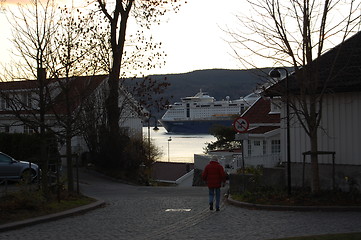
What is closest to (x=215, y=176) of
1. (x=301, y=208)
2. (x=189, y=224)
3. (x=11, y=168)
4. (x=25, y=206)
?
(x=301, y=208)

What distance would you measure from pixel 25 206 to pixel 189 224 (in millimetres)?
4257

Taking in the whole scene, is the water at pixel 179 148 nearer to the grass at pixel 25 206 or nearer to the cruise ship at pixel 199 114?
the cruise ship at pixel 199 114

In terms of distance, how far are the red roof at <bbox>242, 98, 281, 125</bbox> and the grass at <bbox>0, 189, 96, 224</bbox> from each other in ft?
96.2

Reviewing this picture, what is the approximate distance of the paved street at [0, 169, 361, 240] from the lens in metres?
12.0

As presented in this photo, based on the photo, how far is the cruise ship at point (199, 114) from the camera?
172m

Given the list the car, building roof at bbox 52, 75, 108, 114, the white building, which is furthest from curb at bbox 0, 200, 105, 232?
the car

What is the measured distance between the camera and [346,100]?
17.2m

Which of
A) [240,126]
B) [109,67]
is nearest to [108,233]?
[240,126]

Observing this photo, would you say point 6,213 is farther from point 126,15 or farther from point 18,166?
point 126,15

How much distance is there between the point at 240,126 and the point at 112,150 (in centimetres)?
Result: 1801

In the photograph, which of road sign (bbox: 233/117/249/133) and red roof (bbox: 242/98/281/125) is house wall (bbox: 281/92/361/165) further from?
red roof (bbox: 242/98/281/125)

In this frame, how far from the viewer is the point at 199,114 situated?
177500 millimetres

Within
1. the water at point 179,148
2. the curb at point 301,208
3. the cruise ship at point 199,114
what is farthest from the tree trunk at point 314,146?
the cruise ship at point 199,114

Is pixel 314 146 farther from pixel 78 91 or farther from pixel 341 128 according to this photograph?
pixel 78 91
